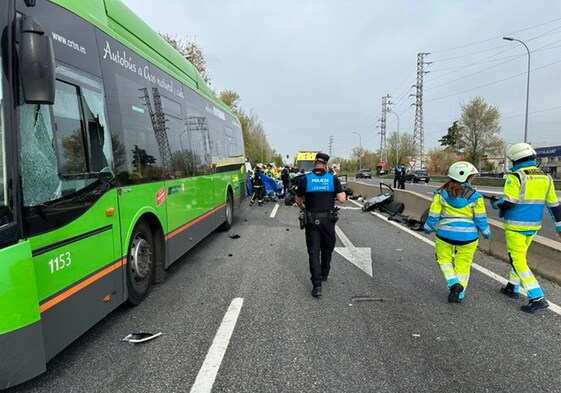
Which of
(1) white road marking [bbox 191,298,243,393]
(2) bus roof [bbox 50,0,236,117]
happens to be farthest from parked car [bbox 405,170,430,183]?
(1) white road marking [bbox 191,298,243,393]

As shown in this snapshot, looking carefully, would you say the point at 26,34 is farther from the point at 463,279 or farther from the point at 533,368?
the point at 463,279

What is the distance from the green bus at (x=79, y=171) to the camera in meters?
2.58

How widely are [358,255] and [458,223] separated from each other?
115 inches

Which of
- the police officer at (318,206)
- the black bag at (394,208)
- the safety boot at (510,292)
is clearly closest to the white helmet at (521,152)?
the safety boot at (510,292)

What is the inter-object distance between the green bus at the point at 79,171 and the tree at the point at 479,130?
185ft

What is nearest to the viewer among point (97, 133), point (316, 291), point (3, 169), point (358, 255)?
point (3, 169)

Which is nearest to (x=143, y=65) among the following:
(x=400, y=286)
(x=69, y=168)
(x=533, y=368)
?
(x=69, y=168)

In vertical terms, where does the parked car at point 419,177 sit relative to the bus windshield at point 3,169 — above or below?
below

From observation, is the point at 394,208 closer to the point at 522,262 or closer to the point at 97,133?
the point at 522,262

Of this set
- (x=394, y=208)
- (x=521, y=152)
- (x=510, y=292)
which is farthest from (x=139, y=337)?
(x=394, y=208)

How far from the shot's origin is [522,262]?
4648 mm

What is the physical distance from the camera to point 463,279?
480cm

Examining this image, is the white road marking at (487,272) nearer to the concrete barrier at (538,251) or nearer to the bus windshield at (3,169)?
the concrete barrier at (538,251)

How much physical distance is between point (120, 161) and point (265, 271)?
118 inches
